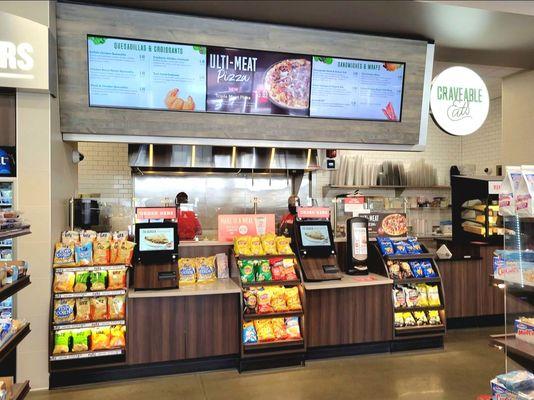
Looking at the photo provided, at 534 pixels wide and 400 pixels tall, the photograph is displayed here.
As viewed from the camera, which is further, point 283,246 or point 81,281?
point 283,246

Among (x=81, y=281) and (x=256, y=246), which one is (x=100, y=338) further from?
(x=256, y=246)

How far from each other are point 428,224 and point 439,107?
5.04 meters

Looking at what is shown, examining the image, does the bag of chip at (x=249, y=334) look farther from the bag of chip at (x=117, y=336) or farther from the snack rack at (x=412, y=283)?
the snack rack at (x=412, y=283)

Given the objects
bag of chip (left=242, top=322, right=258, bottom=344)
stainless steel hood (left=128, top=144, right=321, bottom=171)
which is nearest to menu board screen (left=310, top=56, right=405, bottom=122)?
bag of chip (left=242, top=322, right=258, bottom=344)

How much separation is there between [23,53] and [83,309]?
237 centimetres

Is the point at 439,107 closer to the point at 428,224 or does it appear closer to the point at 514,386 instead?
the point at 514,386

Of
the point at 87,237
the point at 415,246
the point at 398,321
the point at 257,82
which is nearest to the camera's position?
the point at 87,237

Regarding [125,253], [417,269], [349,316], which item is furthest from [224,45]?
[417,269]

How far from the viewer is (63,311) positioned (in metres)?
3.89

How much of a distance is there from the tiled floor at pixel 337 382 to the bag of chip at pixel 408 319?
0.37 metres

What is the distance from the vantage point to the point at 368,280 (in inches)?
186

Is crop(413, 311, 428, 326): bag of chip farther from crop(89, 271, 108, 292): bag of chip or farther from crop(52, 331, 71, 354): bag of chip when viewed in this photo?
crop(52, 331, 71, 354): bag of chip

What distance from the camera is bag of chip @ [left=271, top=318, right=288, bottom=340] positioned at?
14.1ft

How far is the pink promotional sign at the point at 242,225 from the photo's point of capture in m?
4.92
